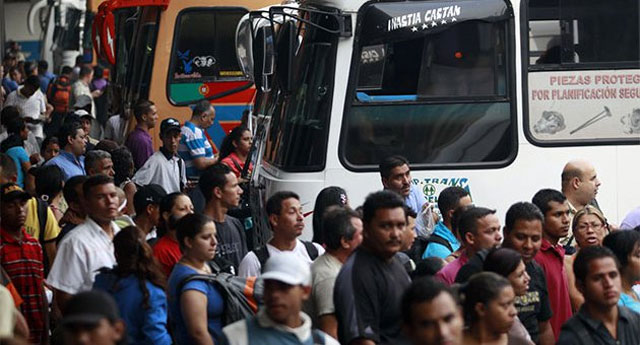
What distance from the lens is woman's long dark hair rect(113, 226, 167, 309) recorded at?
7797 millimetres

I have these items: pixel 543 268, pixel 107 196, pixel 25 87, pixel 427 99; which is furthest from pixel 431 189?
pixel 25 87

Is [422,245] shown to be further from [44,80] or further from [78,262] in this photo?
[44,80]

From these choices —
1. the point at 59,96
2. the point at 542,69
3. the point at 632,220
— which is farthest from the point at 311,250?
the point at 59,96

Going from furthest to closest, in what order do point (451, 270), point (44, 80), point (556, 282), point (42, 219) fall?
1. point (44, 80)
2. point (42, 219)
3. point (556, 282)
4. point (451, 270)

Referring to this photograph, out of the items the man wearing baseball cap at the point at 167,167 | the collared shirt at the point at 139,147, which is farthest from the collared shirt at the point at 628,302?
the collared shirt at the point at 139,147

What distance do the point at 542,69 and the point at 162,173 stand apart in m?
3.69

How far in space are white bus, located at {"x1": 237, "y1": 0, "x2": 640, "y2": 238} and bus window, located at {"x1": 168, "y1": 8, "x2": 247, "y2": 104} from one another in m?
6.60

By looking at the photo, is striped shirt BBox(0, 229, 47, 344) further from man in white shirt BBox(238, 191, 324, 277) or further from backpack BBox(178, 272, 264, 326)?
backpack BBox(178, 272, 264, 326)

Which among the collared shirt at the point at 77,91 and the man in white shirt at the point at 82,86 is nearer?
the collared shirt at the point at 77,91

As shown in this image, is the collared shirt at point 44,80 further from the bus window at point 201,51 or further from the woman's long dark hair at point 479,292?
the woman's long dark hair at point 479,292

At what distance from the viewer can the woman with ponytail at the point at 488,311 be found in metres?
6.90

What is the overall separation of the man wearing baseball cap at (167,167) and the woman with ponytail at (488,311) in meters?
6.94

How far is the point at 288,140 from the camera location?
40.8 feet

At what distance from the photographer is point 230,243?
964 centimetres
